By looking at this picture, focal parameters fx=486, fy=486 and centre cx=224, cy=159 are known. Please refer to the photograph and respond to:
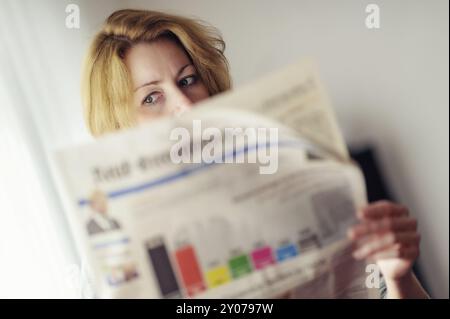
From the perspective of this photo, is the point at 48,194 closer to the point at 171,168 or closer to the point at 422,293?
the point at 171,168

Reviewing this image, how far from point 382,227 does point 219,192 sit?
0.75 feet

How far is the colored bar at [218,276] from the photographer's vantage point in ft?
2.00

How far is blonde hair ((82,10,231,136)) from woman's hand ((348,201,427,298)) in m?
0.32

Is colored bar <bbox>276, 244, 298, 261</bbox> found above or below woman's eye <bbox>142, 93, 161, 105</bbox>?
below

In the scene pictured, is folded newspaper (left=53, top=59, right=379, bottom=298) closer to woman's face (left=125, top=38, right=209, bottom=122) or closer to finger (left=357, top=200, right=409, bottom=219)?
finger (left=357, top=200, right=409, bottom=219)

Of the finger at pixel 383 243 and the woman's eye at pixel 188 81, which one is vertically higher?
the woman's eye at pixel 188 81

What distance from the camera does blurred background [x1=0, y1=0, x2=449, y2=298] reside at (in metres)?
0.78

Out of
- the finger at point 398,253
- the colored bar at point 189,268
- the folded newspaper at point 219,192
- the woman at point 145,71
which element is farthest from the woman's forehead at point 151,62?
the finger at point 398,253

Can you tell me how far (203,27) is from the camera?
0.80m

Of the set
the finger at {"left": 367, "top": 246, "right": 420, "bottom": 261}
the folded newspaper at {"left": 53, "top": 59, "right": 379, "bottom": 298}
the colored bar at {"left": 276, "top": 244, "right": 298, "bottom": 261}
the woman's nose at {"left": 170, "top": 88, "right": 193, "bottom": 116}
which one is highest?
the woman's nose at {"left": 170, "top": 88, "right": 193, "bottom": 116}

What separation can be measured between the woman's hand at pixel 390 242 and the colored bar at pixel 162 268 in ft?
0.76

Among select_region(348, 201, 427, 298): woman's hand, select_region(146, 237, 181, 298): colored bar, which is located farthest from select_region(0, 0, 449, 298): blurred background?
select_region(146, 237, 181, 298): colored bar

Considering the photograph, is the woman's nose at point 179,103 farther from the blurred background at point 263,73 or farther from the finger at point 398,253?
the finger at point 398,253

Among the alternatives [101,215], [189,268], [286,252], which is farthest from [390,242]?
[101,215]
